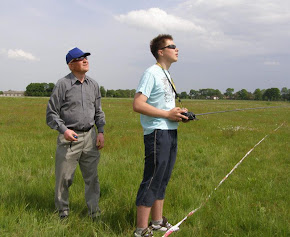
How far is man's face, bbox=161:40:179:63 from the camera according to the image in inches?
107

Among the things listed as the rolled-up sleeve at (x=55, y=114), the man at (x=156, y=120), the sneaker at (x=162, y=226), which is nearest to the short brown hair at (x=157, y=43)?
the man at (x=156, y=120)

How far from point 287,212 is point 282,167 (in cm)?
253

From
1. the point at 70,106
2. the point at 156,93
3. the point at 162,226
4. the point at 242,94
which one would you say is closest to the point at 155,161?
the point at 156,93

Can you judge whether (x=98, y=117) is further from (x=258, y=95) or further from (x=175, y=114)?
(x=258, y=95)

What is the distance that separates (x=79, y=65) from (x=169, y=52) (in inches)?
42.1

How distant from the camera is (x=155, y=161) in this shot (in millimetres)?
2609

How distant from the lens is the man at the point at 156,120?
259cm

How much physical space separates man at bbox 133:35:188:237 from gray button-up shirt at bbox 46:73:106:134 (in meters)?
0.79

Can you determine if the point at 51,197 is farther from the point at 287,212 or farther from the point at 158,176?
the point at 287,212

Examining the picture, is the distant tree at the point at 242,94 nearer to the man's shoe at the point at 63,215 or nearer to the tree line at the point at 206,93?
the tree line at the point at 206,93

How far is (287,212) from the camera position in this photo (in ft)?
11.7

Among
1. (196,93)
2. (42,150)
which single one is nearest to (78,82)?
(42,150)

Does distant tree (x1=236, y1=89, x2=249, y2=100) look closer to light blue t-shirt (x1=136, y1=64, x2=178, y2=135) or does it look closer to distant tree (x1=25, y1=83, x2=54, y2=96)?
distant tree (x1=25, y1=83, x2=54, y2=96)

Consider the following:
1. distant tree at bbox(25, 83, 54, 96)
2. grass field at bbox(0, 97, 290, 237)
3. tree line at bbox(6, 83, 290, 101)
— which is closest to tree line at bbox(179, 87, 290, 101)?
tree line at bbox(6, 83, 290, 101)
